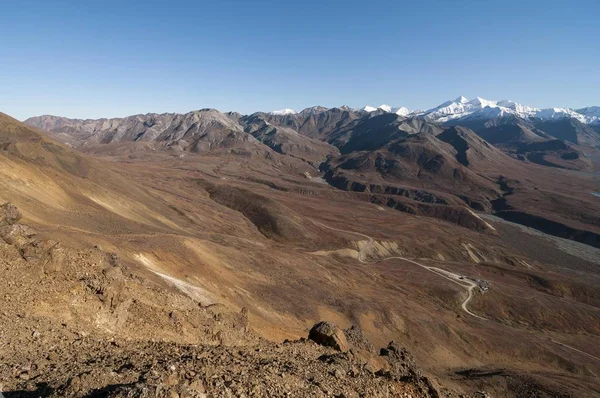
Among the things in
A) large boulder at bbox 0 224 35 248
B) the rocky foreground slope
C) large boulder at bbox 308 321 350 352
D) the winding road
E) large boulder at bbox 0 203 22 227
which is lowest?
the winding road

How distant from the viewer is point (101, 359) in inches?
578

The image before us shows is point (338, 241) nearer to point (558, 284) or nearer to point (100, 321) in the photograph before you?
point (558, 284)

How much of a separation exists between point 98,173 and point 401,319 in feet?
251

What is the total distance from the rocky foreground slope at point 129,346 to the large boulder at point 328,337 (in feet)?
0.22

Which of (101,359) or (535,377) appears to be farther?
(535,377)

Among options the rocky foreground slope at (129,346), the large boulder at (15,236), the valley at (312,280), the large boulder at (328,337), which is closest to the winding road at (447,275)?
the valley at (312,280)

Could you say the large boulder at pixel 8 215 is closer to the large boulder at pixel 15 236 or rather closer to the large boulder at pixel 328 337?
the large boulder at pixel 15 236

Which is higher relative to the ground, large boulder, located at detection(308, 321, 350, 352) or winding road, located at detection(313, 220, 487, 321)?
large boulder, located at detection(308, 321, 350, 352)

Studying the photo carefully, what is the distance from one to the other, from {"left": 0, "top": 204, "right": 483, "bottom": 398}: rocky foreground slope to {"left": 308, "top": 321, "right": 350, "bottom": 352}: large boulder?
68 mm

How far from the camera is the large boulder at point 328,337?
82.0 ft

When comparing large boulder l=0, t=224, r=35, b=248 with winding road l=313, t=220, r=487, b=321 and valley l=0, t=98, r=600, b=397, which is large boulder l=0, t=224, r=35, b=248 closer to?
valley l=0, t=98, r=600, b=397

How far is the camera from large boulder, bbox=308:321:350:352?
82.0ft

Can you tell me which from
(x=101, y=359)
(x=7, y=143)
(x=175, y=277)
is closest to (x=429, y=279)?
(x=175, y=277)

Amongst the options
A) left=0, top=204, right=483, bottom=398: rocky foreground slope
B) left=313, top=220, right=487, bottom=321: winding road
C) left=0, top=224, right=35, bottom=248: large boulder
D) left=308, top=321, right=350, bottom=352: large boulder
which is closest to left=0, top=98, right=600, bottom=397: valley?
left=0, top=204, right=483, bottom=398: rocky foreground slope
